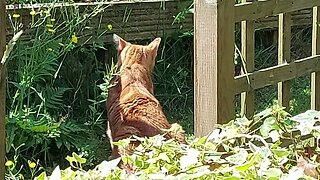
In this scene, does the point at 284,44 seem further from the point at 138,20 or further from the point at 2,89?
the point at 2,89

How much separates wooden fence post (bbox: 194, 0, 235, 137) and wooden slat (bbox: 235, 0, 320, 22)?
0.14 metres

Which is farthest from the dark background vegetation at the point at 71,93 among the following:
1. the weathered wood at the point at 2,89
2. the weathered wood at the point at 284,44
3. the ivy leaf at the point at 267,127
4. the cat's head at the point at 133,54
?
the ivy leaf at the point at 267,127

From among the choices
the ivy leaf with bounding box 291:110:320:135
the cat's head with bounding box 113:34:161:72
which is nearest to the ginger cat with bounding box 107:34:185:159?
the cat's head with bounding box 113:34:161:72

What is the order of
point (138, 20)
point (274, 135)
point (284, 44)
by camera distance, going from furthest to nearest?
point (138, 20), point (284, 44), point (274, 135)

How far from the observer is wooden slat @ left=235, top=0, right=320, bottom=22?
11.6 feet

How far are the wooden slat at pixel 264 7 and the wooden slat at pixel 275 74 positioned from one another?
0.96 ft

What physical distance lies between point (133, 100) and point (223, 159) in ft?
11.3

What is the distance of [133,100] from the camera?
4.90 meters

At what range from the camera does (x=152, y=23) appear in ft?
20.9

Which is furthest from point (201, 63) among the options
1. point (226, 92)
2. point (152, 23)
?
point (152, 23)

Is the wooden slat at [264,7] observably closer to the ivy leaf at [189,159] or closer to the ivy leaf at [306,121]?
the ivy leaf at [306,121]

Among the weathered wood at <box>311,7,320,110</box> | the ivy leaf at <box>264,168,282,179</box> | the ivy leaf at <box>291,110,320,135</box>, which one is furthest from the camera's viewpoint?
the weathered wood at <box>311,7,320,110</box>

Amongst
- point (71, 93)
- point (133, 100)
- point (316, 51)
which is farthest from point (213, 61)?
point (71, 93)

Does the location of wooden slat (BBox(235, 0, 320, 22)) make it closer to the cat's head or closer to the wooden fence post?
the wooden fence post
